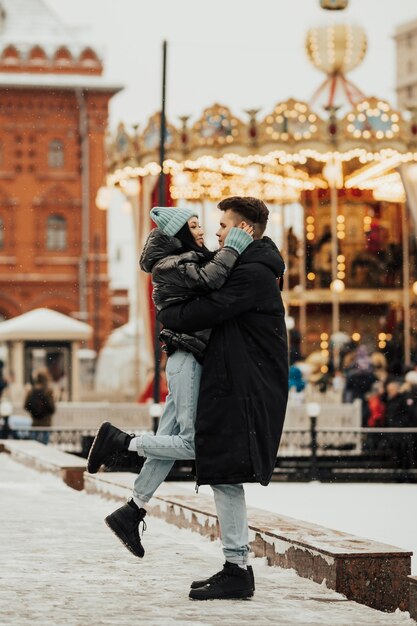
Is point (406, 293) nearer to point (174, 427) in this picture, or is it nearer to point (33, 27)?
point (174, 427)

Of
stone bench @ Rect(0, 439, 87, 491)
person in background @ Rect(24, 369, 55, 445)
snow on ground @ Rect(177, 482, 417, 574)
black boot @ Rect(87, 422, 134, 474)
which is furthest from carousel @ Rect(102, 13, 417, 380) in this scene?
black boot @ Rect(87, 422, 134, 474)

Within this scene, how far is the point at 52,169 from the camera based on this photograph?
6075cm

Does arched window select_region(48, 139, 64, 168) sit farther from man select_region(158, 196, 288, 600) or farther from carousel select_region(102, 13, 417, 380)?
man select_region(158, 196, 288, 600)

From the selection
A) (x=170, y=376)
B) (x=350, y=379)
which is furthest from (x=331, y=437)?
(x=170, y=376)

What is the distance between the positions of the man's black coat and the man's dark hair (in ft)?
0.35

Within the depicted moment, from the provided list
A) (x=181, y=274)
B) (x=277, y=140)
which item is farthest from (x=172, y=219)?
(x=277, y=140)

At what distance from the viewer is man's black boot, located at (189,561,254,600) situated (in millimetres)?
6574

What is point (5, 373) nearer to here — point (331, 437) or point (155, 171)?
point (155, 171)

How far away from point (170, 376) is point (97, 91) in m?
54.3

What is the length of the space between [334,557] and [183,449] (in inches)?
30.5

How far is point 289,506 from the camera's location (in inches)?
611

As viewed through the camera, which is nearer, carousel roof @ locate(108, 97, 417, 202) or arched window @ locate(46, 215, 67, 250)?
carousel roof @ locate(108, 97, 417, 202)

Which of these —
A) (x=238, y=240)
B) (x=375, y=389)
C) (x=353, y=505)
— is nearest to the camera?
(x=238, y=240)

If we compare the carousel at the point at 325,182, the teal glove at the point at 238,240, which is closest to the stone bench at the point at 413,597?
the teal glove at the point at 238,240
